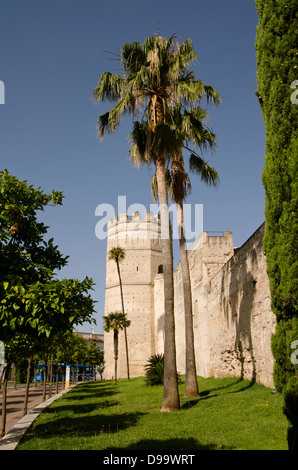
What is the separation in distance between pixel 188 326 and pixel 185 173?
6422mm

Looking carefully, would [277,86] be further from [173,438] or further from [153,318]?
[153,318]

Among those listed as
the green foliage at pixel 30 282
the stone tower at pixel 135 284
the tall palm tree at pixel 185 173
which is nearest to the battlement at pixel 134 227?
the stone tower at pixel 135 284

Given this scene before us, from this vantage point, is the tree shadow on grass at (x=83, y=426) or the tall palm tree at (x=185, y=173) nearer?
the tree shadow on grass at (x=83, y=426)

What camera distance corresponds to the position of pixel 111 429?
9180 mm

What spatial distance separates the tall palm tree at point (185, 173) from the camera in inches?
558

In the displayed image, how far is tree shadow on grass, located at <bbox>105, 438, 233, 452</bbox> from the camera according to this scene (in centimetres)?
652

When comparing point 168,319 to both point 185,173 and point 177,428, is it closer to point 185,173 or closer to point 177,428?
point 177,428

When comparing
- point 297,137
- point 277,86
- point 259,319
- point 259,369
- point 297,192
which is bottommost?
point 259,369

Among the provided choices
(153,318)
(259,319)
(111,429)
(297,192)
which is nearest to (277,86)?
(297,192)

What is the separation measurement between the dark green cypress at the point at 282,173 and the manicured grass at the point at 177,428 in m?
1.66

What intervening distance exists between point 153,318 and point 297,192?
123 ft

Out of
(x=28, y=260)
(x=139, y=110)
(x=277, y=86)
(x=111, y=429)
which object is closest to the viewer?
(x=277, y=86)

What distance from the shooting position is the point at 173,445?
6848 mm

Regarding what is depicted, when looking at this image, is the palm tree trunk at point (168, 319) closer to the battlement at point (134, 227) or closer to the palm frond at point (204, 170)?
the palm frond at point (204, 170)
